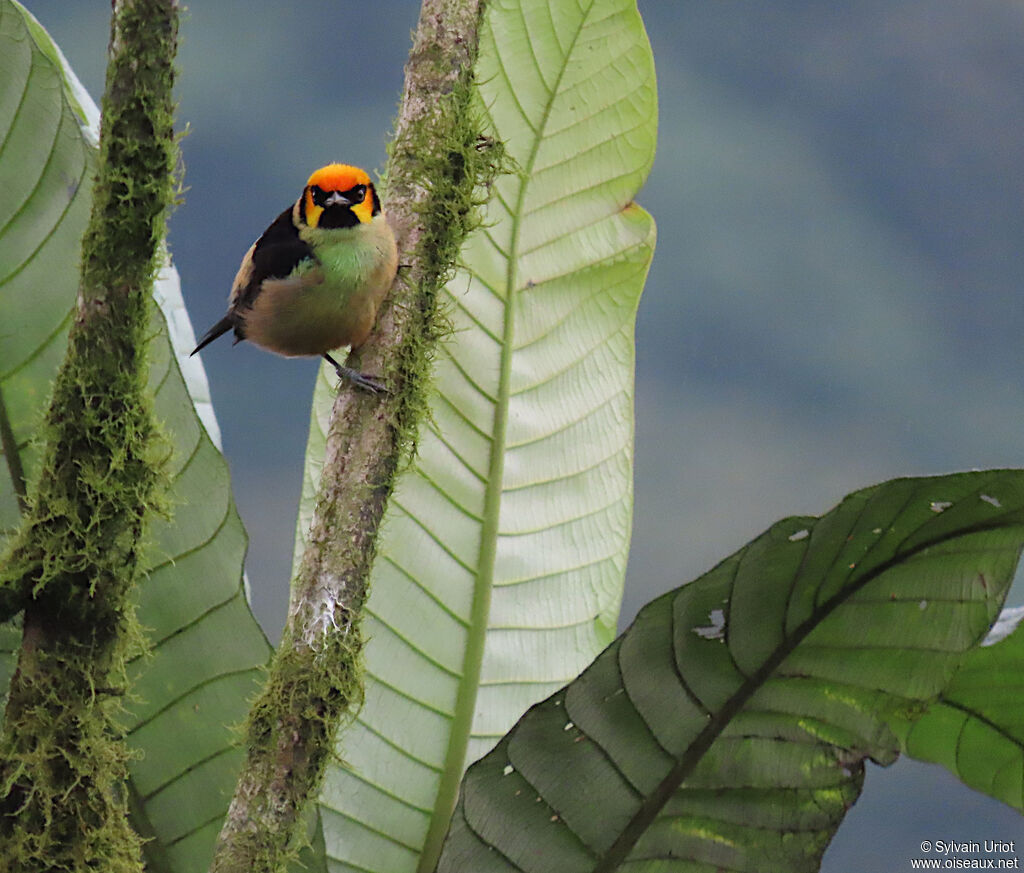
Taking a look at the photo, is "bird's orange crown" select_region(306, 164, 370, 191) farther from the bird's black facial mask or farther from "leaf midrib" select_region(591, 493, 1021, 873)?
"leaf midrib" select_region(591, 493, 1021, 873)

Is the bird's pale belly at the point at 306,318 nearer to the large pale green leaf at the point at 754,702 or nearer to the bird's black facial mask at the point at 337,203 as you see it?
A: the bird's black facial mask at the point at 337,203

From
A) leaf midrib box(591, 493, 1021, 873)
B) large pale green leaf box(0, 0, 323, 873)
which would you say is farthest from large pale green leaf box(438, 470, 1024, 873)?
large pale green leaf box(0, 0, 323, 873)

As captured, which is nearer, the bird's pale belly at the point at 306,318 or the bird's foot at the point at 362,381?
the bird's foot at the point at 362,381

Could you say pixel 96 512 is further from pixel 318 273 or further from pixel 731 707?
pixel 731 707

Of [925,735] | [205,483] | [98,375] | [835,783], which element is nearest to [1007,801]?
[925,735]

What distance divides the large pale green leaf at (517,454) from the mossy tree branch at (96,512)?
49 cm

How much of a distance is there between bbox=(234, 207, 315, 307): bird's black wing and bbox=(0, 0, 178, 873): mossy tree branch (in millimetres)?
587

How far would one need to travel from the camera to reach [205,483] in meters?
1.71

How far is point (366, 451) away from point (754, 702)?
0.63 meters

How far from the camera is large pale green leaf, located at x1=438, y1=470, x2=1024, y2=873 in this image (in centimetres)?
153

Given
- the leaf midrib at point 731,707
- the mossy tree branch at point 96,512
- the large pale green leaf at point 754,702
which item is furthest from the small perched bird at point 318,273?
the leaf midrib at point 731,707

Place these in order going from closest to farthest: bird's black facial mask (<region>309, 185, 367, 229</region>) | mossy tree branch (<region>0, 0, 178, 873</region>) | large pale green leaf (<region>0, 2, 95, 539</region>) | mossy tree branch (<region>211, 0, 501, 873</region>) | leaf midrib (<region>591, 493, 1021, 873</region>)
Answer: mossy tree branch (<region>0, 0, 178, 873</region>) → mossy tree branch (<region>211, 0, 501, 873</region>) → leaf midrib (<region>591, 493, 1021, 873</region>) → large pale green leaf (<region>0, 2, 95, 539</region>) → bird's black facial mask (<region>309, 185, 367, 229</region>)

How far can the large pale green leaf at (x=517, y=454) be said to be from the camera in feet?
6.23

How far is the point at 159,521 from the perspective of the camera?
1682 mm
